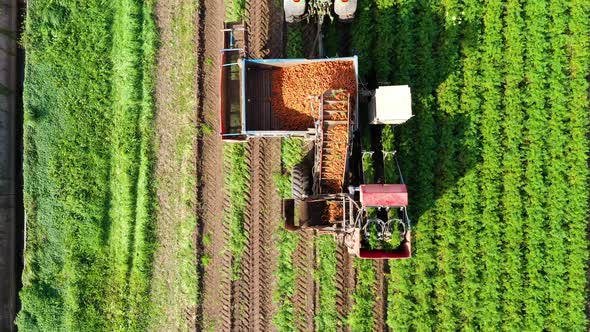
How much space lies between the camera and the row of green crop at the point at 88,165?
10.3m

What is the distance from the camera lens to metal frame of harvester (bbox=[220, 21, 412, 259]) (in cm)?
801

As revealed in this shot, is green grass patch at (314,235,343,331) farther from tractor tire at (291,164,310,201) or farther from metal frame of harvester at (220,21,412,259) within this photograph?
tractor tire at (291,164,310,201)

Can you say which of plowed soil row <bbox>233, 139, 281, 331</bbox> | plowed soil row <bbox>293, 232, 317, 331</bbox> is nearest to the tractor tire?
plowed soil row <bbox>233, 139, 281, 331</bbox>

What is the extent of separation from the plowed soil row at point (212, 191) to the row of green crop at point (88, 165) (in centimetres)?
135

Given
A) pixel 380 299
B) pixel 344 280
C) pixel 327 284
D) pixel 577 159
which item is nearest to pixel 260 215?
pixel 327 284

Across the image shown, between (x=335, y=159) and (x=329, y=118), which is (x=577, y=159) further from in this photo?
(x=329, y=118)

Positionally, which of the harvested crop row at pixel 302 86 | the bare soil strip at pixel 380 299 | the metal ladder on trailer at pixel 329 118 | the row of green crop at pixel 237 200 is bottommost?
the bare soil strip at pixel 380 299

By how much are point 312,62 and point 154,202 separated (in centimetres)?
518

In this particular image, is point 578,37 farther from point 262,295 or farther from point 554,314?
point 262,295

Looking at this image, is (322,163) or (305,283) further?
(305,283)

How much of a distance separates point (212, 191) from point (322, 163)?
3.16 m

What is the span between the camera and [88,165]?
34.7 feet

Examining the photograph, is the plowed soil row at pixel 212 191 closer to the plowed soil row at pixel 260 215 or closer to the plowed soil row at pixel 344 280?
the plowed soil row at pixel 260 215

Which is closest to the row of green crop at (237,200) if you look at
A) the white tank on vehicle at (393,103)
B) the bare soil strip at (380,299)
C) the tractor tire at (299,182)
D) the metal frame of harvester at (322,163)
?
the metal frame of harvester at (322,163)
